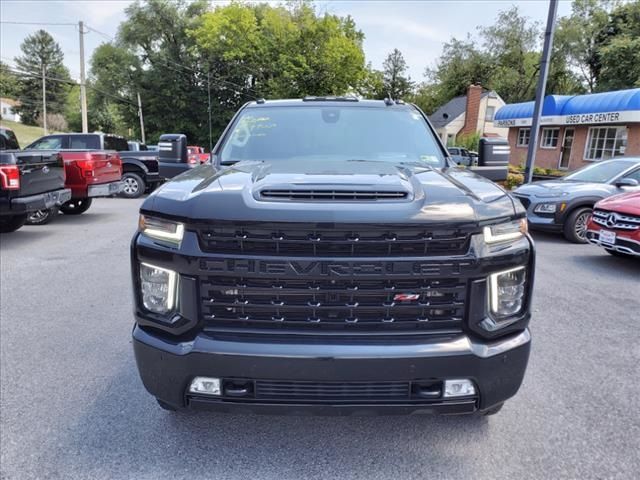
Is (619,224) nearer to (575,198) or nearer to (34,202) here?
(575,198)

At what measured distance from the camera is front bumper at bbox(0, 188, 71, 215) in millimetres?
6862

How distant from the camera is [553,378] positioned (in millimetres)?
3320

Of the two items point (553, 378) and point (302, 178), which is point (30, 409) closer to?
point (302, 178)

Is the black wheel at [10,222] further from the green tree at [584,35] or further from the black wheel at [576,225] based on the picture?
the green tree at [584,35]

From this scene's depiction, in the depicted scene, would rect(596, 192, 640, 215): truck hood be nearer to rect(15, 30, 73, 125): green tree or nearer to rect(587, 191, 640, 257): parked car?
rect(587, 191, 640, 257): parked car

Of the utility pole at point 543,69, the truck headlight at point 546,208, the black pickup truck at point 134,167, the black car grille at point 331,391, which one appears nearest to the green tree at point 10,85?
the black pickup truck at point 134,167

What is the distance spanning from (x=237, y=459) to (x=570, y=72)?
49730mm

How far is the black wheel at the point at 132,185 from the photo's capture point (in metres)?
14.5

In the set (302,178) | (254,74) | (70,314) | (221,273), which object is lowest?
(70,314)

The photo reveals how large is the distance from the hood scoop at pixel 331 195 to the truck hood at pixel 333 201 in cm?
1

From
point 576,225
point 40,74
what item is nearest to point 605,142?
point 576,225

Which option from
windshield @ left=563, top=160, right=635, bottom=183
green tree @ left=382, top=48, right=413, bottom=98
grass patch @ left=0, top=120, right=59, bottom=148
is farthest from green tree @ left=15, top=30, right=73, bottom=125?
windshield @ left=563, top=160, right=635, bottom=183

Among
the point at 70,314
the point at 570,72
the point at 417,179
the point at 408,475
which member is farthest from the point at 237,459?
the point at 570,72

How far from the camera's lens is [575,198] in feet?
26.5
